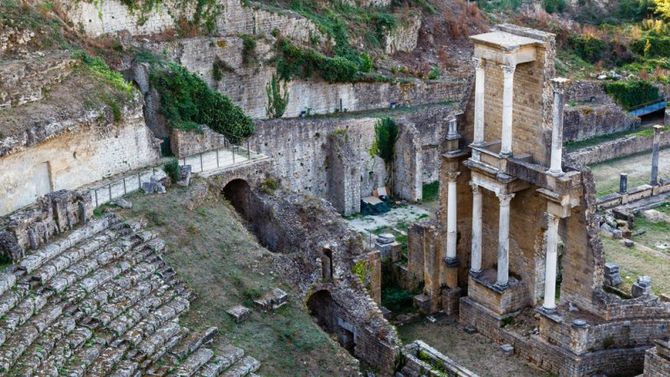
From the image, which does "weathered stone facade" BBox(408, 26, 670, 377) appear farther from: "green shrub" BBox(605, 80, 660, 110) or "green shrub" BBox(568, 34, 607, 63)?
"green shrub" BBox(568, 34, 607, 63)

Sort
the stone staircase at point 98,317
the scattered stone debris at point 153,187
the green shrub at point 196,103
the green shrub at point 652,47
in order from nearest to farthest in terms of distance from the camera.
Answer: the stone staircase at point 98,317, the scattered stone debris at point 153,187, the green shrub at point 196,103, the green shrub at point 652,47

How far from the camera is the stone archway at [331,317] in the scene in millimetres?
29844

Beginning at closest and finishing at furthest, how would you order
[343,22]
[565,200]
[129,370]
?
[129,370]
[565,200]
[343,22]

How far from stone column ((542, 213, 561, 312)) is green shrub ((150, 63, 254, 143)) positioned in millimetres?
13441

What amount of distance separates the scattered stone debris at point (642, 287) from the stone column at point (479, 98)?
5.89m

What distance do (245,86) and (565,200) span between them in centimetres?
1742

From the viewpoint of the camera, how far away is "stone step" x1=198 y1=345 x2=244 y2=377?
966 inches

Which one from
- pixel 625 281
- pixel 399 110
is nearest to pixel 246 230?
pixel 625 281

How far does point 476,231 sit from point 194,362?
408 inches

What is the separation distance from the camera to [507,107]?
2959 centimetres

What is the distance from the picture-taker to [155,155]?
35.3 m

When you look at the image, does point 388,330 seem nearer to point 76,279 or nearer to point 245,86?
point 76,279

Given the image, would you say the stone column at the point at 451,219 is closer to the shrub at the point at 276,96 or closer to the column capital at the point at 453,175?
the column capital at the point at 453,175

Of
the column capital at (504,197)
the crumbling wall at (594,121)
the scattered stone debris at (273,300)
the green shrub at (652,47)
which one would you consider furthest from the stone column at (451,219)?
the green shrub at (652,47)
